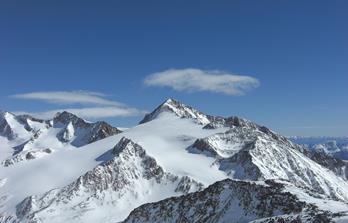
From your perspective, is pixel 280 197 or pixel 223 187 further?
pixel 223 187

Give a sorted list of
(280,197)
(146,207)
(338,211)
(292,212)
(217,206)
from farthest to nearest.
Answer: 1. (146,207)
2. (217,206)
3. (280,197)
4. (292,212)
5. (338,211)

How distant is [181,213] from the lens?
137750 millimetres

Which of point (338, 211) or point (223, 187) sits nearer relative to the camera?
point (338, 211)

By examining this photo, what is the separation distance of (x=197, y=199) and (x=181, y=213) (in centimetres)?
531

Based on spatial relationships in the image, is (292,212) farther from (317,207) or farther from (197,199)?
(197,199)

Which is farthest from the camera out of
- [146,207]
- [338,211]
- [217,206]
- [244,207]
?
[146,207]

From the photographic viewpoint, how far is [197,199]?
138 meters

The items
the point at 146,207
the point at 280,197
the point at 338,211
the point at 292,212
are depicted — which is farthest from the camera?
the point at 146,207

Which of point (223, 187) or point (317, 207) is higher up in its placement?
point (223, 187)

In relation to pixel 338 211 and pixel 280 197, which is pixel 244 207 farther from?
pixel 338 211

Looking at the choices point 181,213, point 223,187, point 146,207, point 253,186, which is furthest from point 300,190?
point 146,207

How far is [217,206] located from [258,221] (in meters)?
26.6

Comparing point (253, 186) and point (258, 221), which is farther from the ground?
point (253, 186)

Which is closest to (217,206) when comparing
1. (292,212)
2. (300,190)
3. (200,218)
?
(200,218)
